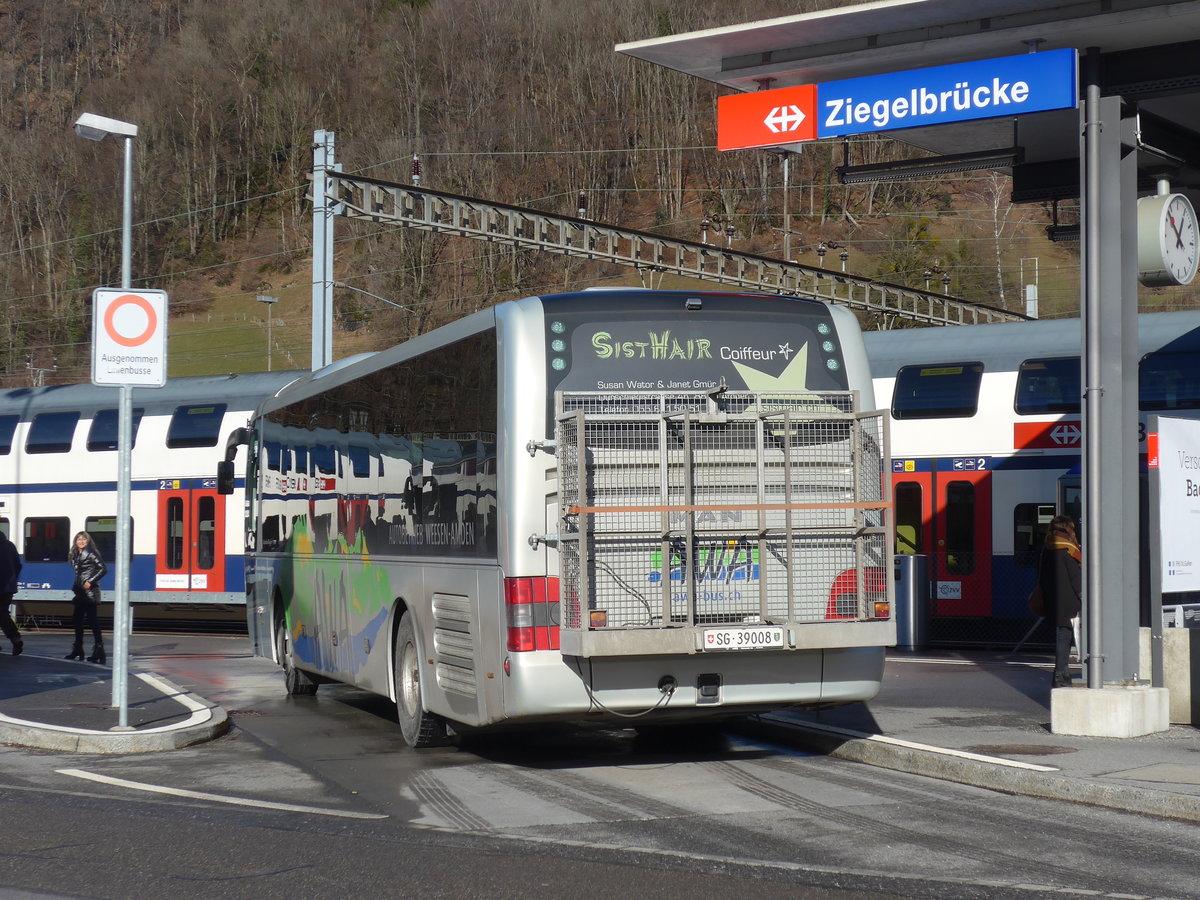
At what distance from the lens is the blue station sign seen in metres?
12.3

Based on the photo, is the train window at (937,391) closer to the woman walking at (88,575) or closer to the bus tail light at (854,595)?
the woman walking at (88,575)

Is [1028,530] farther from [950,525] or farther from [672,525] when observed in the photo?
[672,525]

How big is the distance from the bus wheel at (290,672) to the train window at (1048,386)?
438 inches

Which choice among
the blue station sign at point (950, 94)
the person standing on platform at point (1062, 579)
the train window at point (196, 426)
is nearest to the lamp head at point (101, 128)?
the blue station sign at point (950, 94)

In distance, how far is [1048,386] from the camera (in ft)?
74.4

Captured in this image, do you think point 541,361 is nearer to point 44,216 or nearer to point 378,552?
point 378,552

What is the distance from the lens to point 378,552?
13414 mm

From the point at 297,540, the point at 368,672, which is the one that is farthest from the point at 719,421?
the point at 297,540

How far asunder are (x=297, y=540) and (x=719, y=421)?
23.7ft

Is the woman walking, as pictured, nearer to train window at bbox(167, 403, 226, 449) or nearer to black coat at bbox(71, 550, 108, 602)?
black coat at bbox(71, 550, 108, 602)

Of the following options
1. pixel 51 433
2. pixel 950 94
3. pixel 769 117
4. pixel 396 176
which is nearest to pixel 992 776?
pixel 950 94

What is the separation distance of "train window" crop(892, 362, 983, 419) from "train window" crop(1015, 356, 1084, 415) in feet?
2.12

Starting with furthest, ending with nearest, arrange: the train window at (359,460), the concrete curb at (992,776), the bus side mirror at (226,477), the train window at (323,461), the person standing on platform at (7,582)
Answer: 1. the bus side mirror at (226,477)
2. the person standing on platform at (7,582)
3. the train window at (323,461)
4. the train window at (359,460)
5. the concrete curb at (992,776)

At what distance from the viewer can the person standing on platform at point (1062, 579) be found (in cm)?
1522
